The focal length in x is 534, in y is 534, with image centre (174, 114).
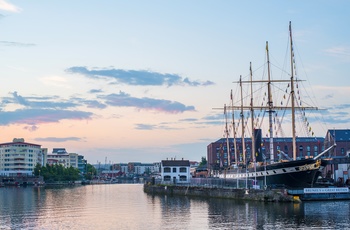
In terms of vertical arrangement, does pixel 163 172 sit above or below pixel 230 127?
below

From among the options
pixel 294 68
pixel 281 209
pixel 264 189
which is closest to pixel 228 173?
pixel 294 68

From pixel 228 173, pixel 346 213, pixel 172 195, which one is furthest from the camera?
pixel 228 173

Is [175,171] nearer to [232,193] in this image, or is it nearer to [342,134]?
[232,193]

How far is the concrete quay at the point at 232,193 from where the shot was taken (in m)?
82.6

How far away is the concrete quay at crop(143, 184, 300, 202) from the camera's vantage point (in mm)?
82625

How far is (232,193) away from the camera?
3720 inches

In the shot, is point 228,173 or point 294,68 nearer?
point 294,68

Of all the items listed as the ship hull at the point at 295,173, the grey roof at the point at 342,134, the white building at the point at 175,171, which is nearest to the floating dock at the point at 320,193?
the ship hull at the point at 295,173

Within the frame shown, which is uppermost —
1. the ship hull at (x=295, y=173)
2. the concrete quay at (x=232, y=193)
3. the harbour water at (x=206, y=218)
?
the ship hull at (x=295, y=173)

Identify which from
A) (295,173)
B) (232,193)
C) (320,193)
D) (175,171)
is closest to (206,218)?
(232,193)

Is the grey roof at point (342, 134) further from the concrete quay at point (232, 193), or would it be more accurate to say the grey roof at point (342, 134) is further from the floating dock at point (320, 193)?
the floating dock at point (320, 193)

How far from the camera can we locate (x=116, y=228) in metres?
56.6

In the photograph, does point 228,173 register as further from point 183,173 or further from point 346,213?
point 346,213

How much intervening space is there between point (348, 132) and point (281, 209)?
126 m
